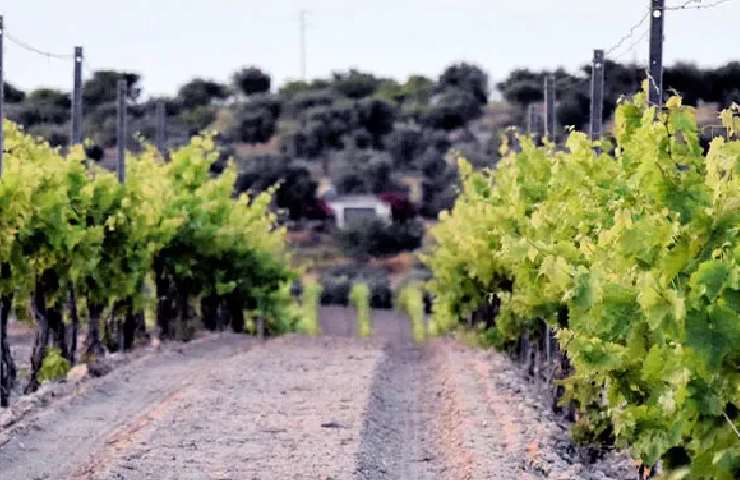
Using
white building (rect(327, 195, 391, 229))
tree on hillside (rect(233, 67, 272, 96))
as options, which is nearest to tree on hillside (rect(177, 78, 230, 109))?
tree on hillside (rect(233, 67, 272, 96))

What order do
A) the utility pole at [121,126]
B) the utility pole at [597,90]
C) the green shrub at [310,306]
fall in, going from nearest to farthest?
1. the utility pole at [597,90]
2. the utility pole at [121,126]
3. the green shrub at [310,306]

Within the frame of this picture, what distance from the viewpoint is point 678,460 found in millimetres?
8867

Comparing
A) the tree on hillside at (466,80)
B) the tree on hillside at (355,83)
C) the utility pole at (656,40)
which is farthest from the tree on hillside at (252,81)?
the utility pole at (656,40)

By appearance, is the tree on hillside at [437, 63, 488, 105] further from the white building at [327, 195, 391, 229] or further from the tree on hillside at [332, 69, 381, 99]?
the white building at [327, 195, 391, 229]

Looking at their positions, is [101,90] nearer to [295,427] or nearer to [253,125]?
[253,125]

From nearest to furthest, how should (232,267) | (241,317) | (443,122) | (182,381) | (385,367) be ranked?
(182,381)
(385,367)
(232,267)
(241,317)
(443,122)

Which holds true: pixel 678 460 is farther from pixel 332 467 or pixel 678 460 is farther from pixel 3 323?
pixel 3 323

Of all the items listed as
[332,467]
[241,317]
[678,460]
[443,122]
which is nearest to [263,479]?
[332,467]

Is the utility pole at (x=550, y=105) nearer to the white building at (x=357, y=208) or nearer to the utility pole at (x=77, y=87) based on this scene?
the utility pole at (x=77, y=87)

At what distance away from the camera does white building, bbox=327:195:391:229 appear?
232 feet

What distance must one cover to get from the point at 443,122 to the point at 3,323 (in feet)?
248

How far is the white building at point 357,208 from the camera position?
232 ft

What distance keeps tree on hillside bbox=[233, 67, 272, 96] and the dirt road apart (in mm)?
88531

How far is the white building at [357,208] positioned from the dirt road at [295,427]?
47.0 meters
